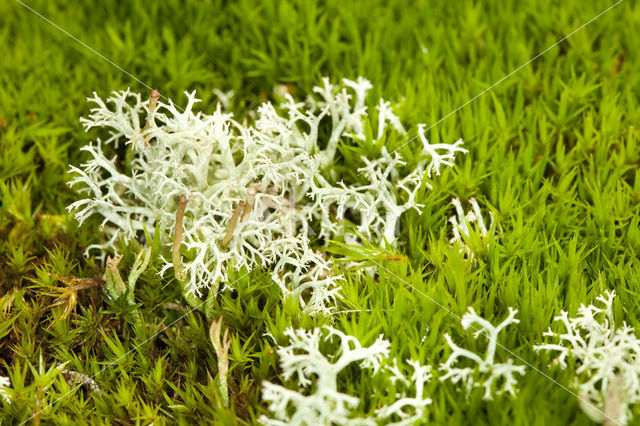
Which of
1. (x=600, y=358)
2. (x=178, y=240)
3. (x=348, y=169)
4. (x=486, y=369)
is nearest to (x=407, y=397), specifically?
(x=486, y=369)

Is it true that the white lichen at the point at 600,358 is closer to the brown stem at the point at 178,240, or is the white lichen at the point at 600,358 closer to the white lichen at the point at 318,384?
the white lichen at the point at 318,384

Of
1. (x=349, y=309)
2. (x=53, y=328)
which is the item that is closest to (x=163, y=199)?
(x=53, y=328)

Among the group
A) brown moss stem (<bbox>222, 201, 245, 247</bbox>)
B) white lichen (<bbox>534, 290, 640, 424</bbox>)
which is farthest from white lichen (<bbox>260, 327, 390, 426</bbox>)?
white lichen (<bbox>534, 290, 640, 424</bbox>)

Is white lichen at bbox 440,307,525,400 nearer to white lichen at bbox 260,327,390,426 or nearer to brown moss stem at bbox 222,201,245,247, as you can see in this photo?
white lichen at bbox 260,327,390,426

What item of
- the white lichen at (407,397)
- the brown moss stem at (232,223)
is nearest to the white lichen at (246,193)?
the brown moss stem at (232,223)

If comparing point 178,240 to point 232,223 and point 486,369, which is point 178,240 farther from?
point 486,369

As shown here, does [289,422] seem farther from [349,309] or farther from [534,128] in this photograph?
[534,128]

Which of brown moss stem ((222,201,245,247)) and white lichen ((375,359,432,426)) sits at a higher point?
brown moss stem ((222,201,245,247))
